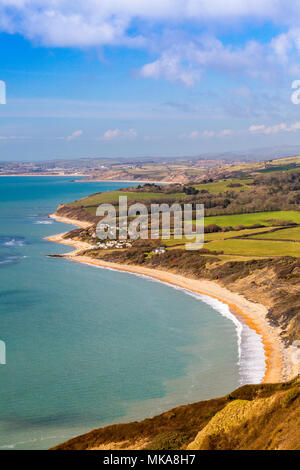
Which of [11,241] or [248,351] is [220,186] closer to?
[11,241]

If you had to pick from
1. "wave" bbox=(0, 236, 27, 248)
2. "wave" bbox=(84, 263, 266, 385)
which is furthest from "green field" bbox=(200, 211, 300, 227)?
"wave" bbox=(84, 263, 266, 385)

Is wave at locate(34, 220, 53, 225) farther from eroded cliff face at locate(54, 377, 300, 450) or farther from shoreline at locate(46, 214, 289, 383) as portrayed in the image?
eroded cliff face at locate(54, 377, 300, 450)

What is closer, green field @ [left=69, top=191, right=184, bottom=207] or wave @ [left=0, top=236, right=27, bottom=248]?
wave @ [left=0, top=236, right=27, bottom=248]

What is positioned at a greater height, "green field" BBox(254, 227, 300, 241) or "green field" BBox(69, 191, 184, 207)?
"green field" BBox(69, 191, 184, 207)

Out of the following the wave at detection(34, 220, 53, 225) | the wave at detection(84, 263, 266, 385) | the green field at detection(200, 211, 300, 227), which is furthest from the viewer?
the wave at detection(34, 220, 53, 225)

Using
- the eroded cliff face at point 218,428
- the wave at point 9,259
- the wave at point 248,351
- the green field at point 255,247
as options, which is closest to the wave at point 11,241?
the wave at point 9,259

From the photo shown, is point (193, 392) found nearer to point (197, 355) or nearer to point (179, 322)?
point (197, 355)
